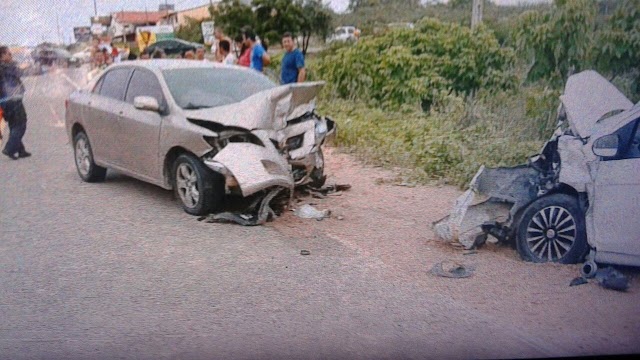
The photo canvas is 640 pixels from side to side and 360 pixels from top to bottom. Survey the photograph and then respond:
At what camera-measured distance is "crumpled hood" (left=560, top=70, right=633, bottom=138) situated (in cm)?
381

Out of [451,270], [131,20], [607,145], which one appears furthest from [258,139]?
[607,145]

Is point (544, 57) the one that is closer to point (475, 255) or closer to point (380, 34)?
point (380, 34)

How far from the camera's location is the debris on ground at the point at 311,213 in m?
5.17

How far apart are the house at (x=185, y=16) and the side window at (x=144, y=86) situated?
55.2 inches

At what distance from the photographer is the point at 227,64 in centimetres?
495

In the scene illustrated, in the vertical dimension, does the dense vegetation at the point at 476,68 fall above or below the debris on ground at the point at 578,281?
above

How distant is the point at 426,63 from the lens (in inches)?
194

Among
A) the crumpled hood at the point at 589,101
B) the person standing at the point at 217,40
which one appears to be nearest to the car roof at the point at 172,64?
the person standing at the point at 217,40

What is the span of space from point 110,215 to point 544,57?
11.1 feet

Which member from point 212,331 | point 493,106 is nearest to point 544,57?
point 493,106

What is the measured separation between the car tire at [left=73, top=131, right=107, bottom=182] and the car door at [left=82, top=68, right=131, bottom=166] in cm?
7

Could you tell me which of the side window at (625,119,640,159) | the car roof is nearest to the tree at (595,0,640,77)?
the side window at (625,119,640,159)

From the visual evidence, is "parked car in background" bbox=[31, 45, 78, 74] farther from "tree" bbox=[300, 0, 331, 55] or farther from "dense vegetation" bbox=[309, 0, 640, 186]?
"dense vegetation" bbox=[309, 0, 640, 186]

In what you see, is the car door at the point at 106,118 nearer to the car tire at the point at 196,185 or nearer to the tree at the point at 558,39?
the car tire at the point at 196,185
